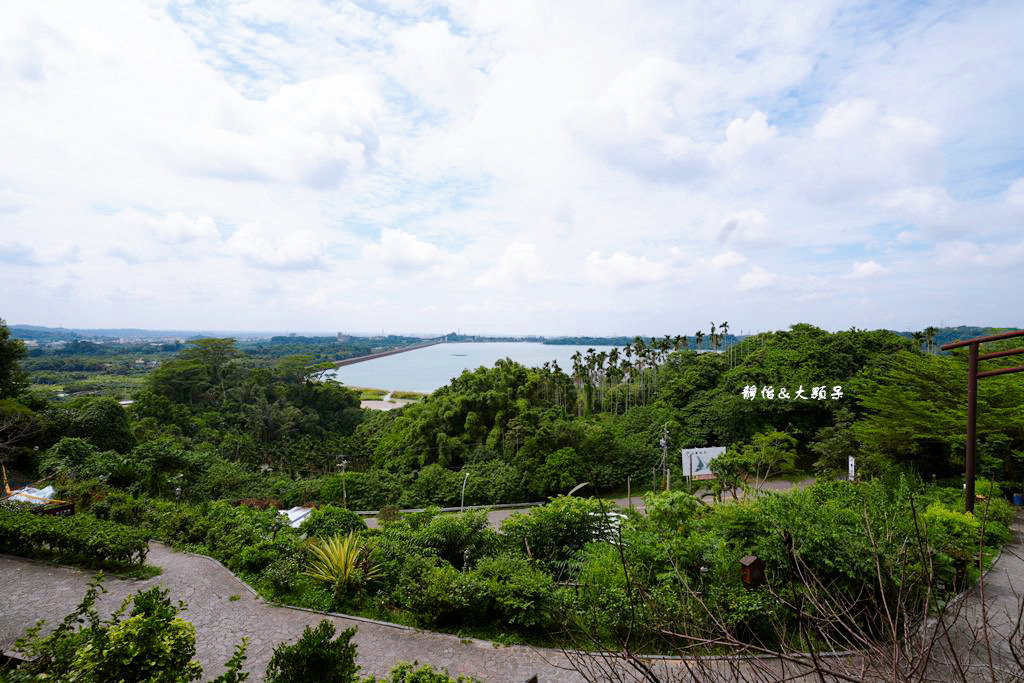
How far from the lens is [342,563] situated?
7.00m

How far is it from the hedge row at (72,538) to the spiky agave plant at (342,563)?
3.02m

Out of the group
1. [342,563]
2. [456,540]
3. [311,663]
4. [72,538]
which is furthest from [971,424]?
[72,538]

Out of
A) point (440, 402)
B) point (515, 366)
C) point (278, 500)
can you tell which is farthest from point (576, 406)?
point (278, 500)

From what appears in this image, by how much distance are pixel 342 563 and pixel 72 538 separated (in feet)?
15.1

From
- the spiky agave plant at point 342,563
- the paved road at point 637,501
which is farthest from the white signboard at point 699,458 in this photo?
the spiky agave plant at point 342,563

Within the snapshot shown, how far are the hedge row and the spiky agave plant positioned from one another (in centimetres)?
302

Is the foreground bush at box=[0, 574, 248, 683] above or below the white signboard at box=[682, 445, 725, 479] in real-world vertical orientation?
above

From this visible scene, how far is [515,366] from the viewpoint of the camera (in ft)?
95.8

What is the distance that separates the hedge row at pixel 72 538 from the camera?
7574mm

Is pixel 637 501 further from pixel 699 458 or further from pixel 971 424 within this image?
pixel 971 424

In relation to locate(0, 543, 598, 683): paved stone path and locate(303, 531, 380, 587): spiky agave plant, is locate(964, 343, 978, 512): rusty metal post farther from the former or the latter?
locate(303, 531, 380, 587): spiky agave plant

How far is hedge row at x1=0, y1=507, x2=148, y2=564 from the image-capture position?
7574mm

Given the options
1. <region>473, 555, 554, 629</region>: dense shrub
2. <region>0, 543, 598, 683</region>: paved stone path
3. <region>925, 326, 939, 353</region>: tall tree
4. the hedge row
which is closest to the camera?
<region>0, 543, 598, 683</region>: paved stone path

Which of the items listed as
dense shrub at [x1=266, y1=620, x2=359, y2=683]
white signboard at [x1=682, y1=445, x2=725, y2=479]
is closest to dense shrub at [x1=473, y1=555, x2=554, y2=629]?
dense shrub at [x1=266, y1=620, x2=359, y2=683]
